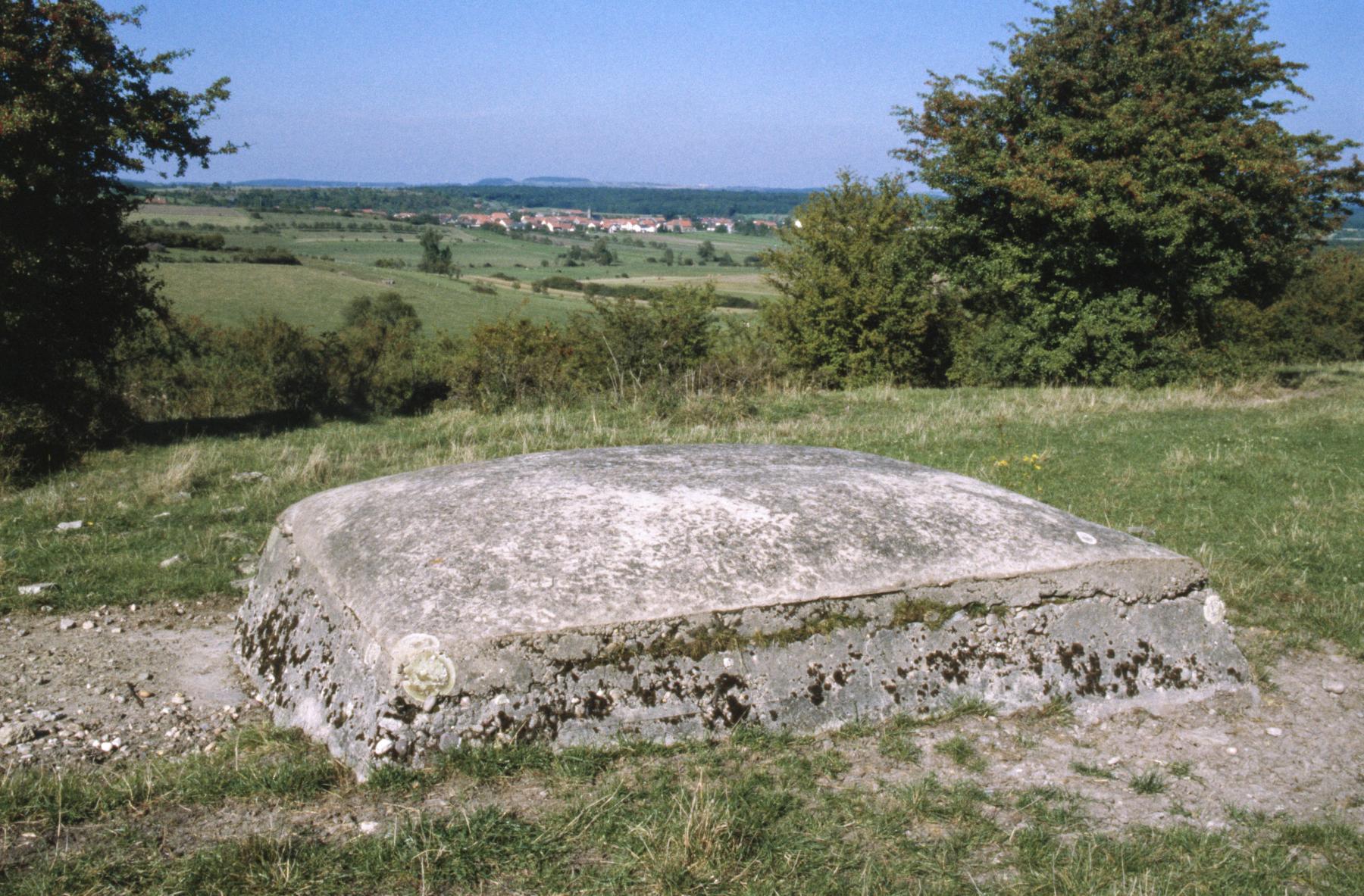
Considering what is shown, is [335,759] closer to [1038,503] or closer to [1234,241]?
[1038,503]

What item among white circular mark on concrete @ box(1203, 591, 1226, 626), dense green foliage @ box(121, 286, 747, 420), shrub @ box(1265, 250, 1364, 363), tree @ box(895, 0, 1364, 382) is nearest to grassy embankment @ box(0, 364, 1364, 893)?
white circular mark on concrete @ box(1203, 591, 1226, 626)

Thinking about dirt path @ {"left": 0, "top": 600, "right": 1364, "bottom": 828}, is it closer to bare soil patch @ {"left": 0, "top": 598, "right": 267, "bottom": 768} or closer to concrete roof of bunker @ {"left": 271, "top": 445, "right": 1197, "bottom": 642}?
bare soil patch @ {"left": 0, "top": 598, "right": 267, "bottom": 768}

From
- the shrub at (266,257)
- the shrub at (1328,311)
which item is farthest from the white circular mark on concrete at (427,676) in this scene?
the shrub at (266,257)

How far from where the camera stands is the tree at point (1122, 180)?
20047mm

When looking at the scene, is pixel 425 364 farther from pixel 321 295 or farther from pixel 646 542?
pixel 646 542

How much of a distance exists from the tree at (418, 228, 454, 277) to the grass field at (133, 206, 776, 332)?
1.98 m

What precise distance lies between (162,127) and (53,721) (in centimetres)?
1272

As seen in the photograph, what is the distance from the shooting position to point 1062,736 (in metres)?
4.36

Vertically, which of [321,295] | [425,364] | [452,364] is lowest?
[425,364]

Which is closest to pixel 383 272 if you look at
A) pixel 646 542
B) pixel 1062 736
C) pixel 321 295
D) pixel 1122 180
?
pixel 321 295

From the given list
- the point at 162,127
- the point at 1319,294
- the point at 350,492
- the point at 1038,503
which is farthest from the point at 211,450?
the point at 1319,294

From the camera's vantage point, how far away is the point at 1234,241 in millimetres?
21906

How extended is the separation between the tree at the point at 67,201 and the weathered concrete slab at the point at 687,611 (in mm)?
9574

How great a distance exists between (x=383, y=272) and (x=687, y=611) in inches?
3206
